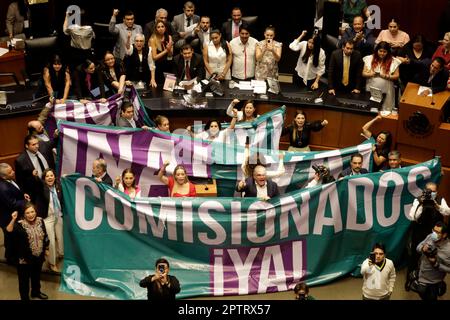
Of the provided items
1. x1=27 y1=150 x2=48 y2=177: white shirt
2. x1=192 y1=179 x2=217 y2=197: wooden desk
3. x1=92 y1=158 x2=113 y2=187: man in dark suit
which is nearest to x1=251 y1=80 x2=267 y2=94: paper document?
x1=192 y1=179 x2=217 y2=197: wooden desk

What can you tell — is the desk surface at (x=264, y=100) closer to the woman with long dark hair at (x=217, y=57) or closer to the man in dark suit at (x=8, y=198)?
the woman with long dark hair at (x=217, y=57)

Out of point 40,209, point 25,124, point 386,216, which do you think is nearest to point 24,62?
point 25,124

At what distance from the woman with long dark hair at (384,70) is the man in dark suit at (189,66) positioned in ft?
7.64

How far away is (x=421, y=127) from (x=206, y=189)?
9.46 ft

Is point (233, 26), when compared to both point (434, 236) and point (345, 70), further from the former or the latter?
point (434, 236)

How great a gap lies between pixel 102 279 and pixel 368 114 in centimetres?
431

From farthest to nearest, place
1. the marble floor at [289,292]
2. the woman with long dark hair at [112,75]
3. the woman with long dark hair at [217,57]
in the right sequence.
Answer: the woman with long dark hair at [217,57], the woman with long dark hair at [112,75], the marble floor at [289,292]

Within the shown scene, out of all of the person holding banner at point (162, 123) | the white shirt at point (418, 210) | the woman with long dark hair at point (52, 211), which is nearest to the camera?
the white shirt at point (418, 210)

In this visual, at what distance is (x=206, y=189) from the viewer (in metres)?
11.0

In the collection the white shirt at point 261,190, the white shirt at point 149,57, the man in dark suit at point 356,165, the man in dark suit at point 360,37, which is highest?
the man in dark suit at point 360,37

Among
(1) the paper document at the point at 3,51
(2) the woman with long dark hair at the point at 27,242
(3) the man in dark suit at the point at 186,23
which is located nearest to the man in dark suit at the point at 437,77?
(3) the man in dark suit at the point at 186,23

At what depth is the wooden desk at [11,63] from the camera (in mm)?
14102

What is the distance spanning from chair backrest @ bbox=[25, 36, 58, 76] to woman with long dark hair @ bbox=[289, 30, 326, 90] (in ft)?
11.4

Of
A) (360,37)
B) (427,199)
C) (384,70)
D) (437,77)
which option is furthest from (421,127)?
(360,37)
